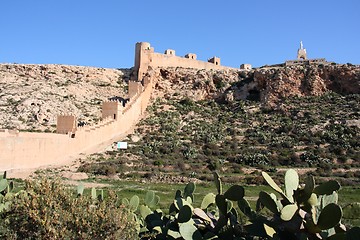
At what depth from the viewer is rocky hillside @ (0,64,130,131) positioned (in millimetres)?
34281

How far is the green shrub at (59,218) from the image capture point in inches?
216

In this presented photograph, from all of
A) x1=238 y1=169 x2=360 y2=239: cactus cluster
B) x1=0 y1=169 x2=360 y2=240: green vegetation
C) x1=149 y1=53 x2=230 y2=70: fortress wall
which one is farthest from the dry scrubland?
x1=238 y1=169 x2=360 y2=239: cactus cluster

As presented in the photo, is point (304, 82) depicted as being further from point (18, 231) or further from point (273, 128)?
point (18, 231)

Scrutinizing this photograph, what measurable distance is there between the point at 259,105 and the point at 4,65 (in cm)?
2930

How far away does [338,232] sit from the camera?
4832 millimetres

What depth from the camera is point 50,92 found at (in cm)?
3988

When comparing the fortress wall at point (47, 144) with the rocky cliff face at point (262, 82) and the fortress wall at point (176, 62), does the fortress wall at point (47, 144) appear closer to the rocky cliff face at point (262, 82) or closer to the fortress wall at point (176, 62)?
the rocky cliff face at point (262, 82)

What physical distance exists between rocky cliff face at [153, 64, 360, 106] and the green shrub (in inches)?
1431

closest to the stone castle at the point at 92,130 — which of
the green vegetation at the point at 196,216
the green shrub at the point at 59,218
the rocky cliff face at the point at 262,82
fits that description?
the rocky cliff face at the point at 262,82

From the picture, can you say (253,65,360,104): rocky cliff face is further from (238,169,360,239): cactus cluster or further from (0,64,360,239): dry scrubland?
(238,169,360,239): cactus cluster

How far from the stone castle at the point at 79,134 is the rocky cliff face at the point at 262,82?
8.73ft

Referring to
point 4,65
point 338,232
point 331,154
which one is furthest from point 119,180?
point 4,65

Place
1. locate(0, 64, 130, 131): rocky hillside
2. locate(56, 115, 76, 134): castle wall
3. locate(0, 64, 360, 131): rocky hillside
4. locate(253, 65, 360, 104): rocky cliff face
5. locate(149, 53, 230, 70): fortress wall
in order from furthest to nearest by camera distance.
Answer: locate(149, 53, 230, 70): fortress wall < locate(253, 65, 360, 104): rocky cliff face < locate(0, 64, 360, 131): rocky hillside < locate(0, 64, 130, 131): rocky hillside < locate(56, 115, 76, 134): castle wall

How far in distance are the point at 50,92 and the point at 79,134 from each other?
47.9 ft
